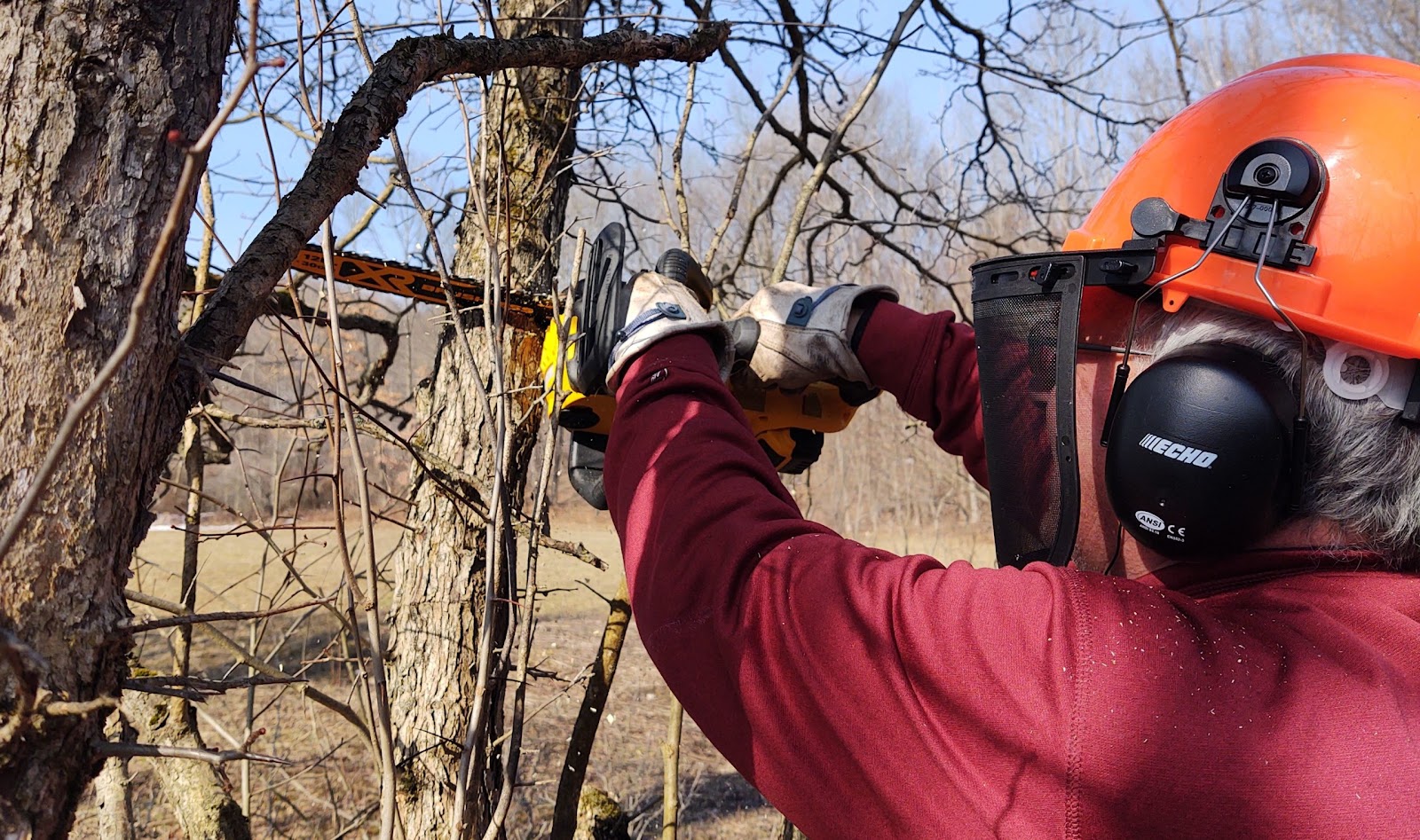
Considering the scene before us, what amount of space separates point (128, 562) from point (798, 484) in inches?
135

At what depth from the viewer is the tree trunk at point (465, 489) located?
2424 mm

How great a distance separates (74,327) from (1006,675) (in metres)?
1.09

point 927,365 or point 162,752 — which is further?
point 927,365

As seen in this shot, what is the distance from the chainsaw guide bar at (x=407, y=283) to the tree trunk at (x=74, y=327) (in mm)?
856

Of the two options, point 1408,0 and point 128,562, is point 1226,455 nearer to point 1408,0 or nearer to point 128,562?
point 128,562

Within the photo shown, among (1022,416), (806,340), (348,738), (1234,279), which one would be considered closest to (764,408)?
(806,340)

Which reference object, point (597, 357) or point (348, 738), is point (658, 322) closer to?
point (597, 357)

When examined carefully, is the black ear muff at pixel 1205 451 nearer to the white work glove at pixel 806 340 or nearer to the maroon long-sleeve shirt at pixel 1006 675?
the maroon long-sleeve shirt at pixel 1006 675

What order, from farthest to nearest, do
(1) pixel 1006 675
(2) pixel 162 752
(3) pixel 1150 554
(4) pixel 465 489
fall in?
(4) pixel 465 489
(3) pixel 1150 554
(1) pixel 1006 675
(2) pixel 162 752

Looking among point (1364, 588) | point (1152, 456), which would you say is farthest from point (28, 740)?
point (1364, 588)

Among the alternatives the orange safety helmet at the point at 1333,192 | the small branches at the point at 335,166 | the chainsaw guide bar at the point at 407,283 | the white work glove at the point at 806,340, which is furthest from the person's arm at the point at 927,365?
the small branches at the point at 335,166

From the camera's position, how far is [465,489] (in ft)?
8.05

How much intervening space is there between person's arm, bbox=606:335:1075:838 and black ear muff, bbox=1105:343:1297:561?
0.70ft

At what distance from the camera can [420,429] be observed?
106 inches
